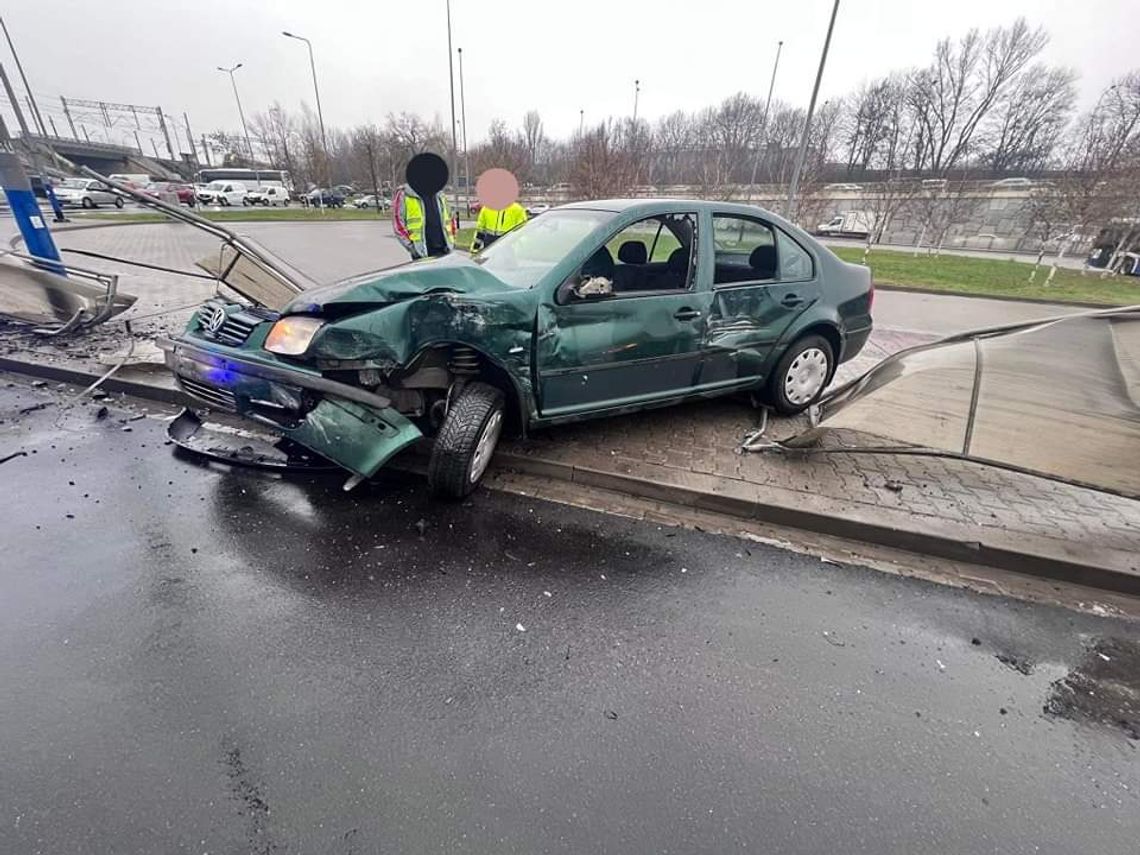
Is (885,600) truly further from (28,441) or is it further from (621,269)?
(28,441)

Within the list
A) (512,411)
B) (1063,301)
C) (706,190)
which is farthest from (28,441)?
(706,190)

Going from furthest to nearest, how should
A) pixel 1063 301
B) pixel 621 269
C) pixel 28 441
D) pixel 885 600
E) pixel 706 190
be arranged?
pixel 706 190 → pixel 1063 301 → pixel 621 269 → pixel 28 441 → pixel 885 600

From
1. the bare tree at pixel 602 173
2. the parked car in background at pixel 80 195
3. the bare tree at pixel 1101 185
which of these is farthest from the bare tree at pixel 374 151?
the bare tree at pixel 1101 185

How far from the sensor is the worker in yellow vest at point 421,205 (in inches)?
247

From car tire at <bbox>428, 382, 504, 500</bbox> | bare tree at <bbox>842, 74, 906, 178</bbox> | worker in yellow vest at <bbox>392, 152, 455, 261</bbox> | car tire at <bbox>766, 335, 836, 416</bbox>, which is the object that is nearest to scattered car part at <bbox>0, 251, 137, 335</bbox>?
worker in yellow vest at <bbox>392, 152, 455, 261</bbox>

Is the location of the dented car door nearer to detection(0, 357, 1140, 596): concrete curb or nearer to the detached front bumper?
detection(0, 357, 1140, 596): concrete curb

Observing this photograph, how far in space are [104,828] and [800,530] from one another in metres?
3.46

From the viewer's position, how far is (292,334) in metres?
3.09

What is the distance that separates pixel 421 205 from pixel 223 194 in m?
41.1

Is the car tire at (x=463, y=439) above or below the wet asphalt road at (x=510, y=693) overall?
above

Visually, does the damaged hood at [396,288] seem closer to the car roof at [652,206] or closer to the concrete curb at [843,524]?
the car roof at [652,206]

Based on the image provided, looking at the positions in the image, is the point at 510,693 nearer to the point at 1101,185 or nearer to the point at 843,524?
the point at 843,524

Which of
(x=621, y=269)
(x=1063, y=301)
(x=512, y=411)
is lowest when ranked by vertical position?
(x=1063, y=301)

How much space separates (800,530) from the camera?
338 cm
